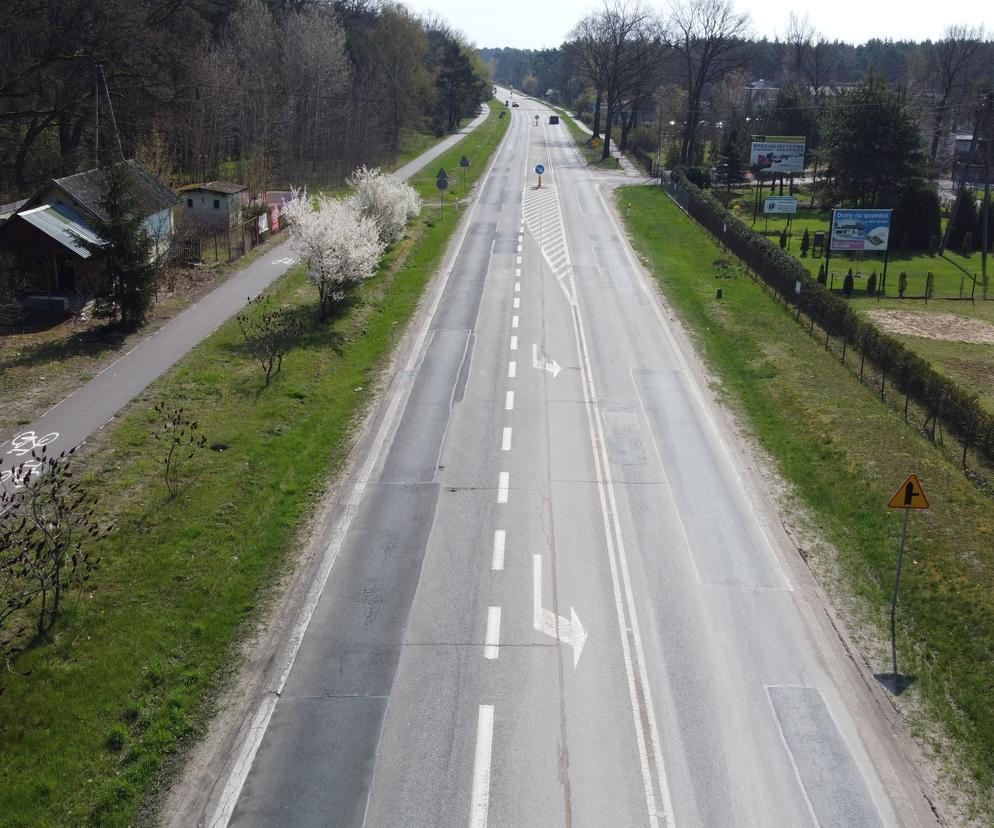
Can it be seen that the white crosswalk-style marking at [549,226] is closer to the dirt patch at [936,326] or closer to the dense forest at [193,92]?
the dirt patch at [936,326]

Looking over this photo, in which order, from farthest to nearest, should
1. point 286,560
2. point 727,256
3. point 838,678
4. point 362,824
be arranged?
point 727,256
point 286,560
point 838,678
point 362,824

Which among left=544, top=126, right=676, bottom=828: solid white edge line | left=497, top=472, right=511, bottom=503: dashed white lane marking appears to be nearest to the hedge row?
left=544, top=126, right=676, bottom=828: solid white edge line

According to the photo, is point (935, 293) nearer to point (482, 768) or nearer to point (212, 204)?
point (212, 204)

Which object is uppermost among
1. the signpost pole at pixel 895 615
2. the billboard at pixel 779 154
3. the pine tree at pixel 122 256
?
the billboard at pixel 779 154

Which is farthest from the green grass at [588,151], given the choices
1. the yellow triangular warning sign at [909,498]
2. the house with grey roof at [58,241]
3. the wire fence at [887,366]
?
the yellow triangular warning sign at [909,498]

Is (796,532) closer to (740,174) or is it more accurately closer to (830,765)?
(830,765)

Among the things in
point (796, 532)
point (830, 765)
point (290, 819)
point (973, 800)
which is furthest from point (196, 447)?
point (973, 800)
